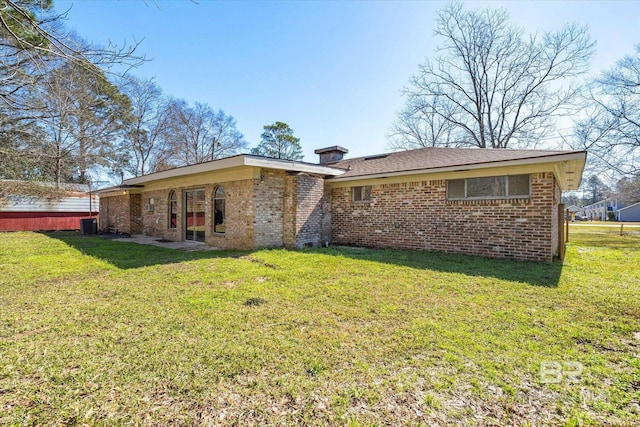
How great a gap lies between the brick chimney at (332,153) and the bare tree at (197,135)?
57.9ft

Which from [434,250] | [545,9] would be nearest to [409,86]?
[545,9]

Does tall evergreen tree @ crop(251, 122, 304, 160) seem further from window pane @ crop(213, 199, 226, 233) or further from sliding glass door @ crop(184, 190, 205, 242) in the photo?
window pane @ crop(213, 199, 226, 233)

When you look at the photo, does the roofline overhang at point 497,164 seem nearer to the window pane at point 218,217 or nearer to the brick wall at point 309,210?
the brick wall at point 309,210

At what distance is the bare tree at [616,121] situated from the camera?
18891 mm

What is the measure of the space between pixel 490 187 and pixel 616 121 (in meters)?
19.7

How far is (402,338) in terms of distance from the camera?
10.4ft

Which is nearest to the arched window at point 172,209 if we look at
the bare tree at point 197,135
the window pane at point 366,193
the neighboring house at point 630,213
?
the window pane at point 366,193

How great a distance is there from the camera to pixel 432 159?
9.62 metres

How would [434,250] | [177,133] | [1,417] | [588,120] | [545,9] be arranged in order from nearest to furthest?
1. [1,417]
2. [434,250]
3. [545,9]
4. [588,120]
5. [177,133]

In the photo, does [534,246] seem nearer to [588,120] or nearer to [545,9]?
[545,9]

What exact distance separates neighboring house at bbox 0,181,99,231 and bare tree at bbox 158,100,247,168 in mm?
8781

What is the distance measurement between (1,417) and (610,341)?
210 inches

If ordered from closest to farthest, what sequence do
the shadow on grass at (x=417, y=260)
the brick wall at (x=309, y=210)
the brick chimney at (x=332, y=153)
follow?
the shadow on grass at (x=417, y=260) → the brick wall at (x=309, y=210) → the brick chimney at (x=332, y=153)

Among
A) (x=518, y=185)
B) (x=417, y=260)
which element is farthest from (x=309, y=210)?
(x=518, y=185)
